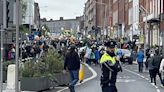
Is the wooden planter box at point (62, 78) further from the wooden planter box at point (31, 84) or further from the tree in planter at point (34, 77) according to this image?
the wooden planter box at point (31, 84)

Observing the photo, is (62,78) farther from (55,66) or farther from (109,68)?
(109,68)

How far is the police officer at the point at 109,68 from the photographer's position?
1428 cm

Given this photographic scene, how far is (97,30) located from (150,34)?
72.3 meters

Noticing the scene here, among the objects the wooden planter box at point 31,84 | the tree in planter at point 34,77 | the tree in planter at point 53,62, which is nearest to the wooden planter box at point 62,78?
the tree in planter at point 53,62

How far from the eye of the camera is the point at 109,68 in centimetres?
1430

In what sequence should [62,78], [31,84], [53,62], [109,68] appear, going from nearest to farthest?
[109,68] → [31,84] → [53,62] → [62,78]

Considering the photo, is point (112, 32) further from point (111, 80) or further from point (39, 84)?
point (111, 80)

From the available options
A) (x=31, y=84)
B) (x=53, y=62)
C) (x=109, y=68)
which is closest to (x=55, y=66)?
(x=53, y=62)

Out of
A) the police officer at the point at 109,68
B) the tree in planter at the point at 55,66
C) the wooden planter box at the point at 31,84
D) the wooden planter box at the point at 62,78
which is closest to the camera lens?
the police officer at the point at 109,68

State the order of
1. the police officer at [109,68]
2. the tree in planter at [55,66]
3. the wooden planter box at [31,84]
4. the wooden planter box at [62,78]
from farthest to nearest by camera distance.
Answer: the wooden planter box at [62,78] → the tree in planter at [55,66] → the wooden planter box at [31,84] → the police officer at [109,68]

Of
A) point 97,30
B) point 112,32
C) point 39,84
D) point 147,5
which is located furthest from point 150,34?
point 97,30

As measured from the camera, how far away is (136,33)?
8244 cm

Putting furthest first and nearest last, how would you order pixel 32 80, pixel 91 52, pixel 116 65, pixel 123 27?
1. pixel 123 27
2. pixel 91 52
3. pixel 32 80
4. pixel 116 65

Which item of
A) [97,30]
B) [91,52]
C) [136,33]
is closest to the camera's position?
[91,52]
